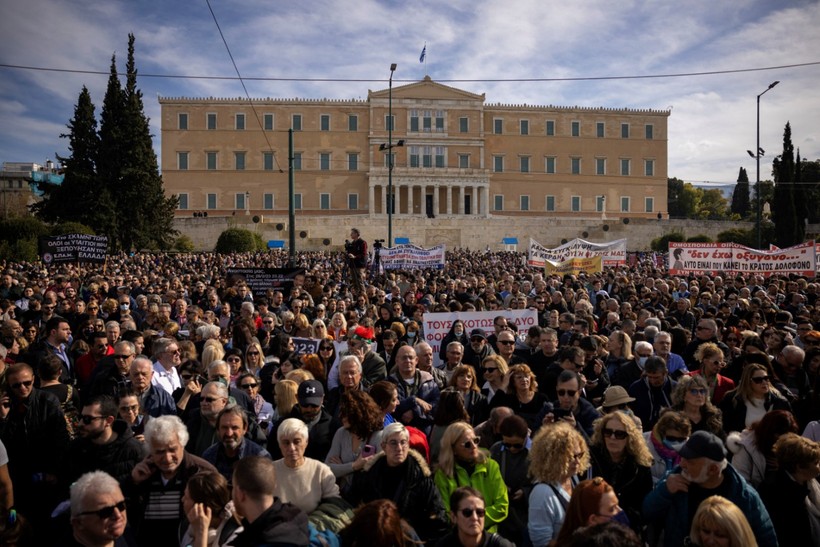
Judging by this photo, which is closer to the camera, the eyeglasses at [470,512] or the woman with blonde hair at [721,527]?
the woman with blonde hair at [721,527]

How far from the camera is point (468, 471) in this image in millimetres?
3875

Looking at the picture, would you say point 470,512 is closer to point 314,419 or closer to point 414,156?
point 314,419

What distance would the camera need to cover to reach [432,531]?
12.1 feet

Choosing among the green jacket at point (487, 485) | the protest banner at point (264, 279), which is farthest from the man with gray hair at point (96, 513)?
the protest banner at point (264, 279)

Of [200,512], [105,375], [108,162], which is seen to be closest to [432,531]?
[200,512]

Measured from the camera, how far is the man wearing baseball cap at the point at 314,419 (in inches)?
180

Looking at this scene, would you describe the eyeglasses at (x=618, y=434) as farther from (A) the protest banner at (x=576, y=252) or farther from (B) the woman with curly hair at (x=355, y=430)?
(A) the protest banner at (x=576, y=252)

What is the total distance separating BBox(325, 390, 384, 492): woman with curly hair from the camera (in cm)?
422

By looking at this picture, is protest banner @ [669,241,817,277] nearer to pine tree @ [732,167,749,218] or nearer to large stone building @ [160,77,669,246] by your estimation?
large stone building @ [160,77,669,246]

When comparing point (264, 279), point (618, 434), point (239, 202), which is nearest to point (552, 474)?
point (618, 434)

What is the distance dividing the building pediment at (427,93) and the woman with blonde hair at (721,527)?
60.6 m

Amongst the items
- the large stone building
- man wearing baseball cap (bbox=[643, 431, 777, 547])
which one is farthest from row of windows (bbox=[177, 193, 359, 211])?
man wearing baseball cap (bbox=[643, 431, 777, 547])

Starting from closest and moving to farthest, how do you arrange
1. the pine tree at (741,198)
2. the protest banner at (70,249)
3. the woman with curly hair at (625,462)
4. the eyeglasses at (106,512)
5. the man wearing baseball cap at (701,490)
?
the eyeglasses at (106,512) → the man wearing baseball cap at (701,490) → the woman with curly hair at (625,462) → the protest banner at (70,249) → the pine tree at (741,198)

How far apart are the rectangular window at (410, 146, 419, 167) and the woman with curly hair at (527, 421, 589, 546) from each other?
194 ft
